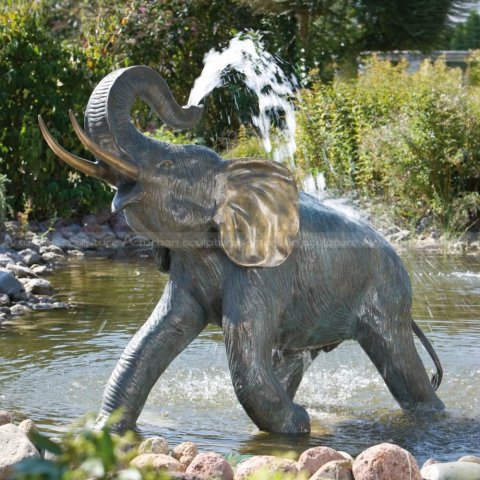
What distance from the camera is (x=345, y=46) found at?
22.6m

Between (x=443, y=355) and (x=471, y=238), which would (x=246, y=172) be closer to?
(x=443, y=355)

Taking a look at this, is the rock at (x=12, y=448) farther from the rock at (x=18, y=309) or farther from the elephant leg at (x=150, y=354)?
the rock at (x=18, y=309)

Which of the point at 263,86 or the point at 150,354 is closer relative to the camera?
the point at 150,354

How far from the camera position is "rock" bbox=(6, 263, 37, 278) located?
10.1m

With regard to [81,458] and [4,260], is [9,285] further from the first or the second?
[81,458]

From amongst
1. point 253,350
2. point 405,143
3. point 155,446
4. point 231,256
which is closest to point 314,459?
point 155,446

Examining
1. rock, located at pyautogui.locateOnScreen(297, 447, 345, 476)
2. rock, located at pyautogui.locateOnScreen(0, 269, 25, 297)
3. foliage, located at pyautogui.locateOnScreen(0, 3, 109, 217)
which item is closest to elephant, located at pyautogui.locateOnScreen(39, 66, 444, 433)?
rock, located at pyautogui.locateOnScreen(297, 447, 345, 476)

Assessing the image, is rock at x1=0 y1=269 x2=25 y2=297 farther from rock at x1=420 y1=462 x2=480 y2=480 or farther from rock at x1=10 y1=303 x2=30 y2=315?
rock at x1=420 y1=462 x2=480 y2=480

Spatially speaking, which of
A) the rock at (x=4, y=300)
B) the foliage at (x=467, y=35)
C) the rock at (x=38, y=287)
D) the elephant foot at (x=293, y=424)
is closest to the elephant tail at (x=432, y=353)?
the elephant foot at (x=293, y=424)

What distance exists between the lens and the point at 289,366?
543cm

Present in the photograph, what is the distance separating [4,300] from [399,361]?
4.37 m

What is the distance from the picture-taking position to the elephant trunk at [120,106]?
4344 mm

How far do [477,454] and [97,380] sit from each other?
2351mm

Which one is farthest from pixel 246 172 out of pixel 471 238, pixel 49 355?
pixel 471 238
